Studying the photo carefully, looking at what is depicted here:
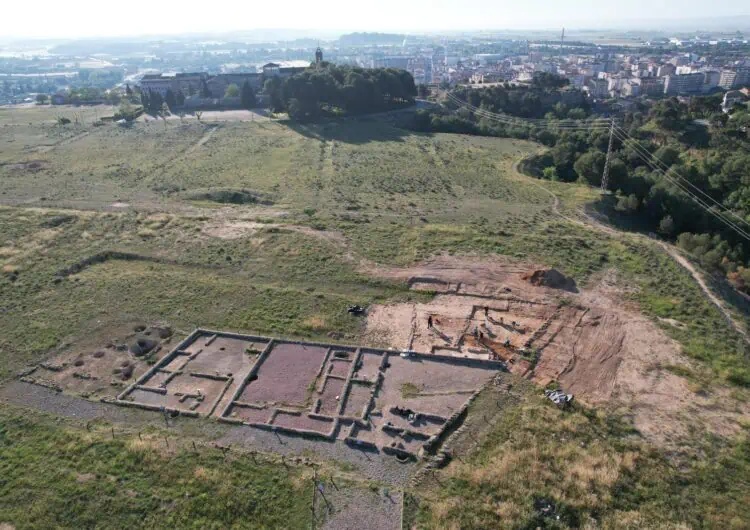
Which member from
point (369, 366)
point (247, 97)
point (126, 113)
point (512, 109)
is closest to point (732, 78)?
point (512, 109)

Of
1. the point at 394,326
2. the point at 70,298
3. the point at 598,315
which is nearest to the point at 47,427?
the point at 70,298

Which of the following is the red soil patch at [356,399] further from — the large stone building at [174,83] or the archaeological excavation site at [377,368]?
the large stone building at [174,83]

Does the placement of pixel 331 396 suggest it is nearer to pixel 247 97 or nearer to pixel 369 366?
pixel 369 366

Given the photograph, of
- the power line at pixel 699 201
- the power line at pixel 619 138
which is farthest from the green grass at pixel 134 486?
the power line at pixel 619 138

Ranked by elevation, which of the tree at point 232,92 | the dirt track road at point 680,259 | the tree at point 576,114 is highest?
the tree at point 232,92

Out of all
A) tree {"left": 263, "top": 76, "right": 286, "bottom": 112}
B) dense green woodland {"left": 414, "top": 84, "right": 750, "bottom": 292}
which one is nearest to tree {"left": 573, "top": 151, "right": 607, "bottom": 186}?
dense green woodland {"left": 414, "top": 84, "right": 750, "bottom": 292}

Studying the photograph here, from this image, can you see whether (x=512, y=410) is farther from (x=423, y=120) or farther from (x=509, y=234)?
(x=423, y=120)
